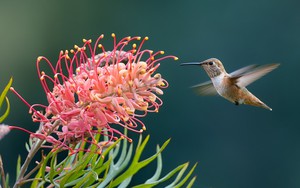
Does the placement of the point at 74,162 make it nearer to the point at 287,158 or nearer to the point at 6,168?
the point at 6,168

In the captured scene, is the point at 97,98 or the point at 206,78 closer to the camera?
the point at 97,98

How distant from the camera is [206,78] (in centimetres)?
689

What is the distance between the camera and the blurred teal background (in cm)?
745

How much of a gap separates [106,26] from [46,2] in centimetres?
104

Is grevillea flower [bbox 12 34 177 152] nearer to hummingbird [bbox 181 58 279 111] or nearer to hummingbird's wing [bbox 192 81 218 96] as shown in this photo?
hummingbird [bbox 181 58 279 111]

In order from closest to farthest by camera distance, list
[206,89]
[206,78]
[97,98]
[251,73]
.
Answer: [97,98] < [251,73] < [206,89] < [206,78]

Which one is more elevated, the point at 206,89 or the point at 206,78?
the point at 206,78

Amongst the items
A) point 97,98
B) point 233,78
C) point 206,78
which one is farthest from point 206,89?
point 206,78

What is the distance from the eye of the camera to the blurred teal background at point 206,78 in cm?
745

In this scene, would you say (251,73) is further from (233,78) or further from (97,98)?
(97,98)

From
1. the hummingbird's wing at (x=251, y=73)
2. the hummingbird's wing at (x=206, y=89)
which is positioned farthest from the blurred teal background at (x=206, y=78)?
the hummingbird's wing at (x=251, y=73)

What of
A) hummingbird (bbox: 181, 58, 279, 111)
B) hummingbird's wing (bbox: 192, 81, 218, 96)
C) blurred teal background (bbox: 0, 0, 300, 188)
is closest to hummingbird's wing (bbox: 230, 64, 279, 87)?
hummingbird (bbox: 181, 58, 279, 111)

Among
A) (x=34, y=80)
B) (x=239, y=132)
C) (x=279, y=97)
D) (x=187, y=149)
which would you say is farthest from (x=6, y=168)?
(x=279, y=97)

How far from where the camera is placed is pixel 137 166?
7.44ft
